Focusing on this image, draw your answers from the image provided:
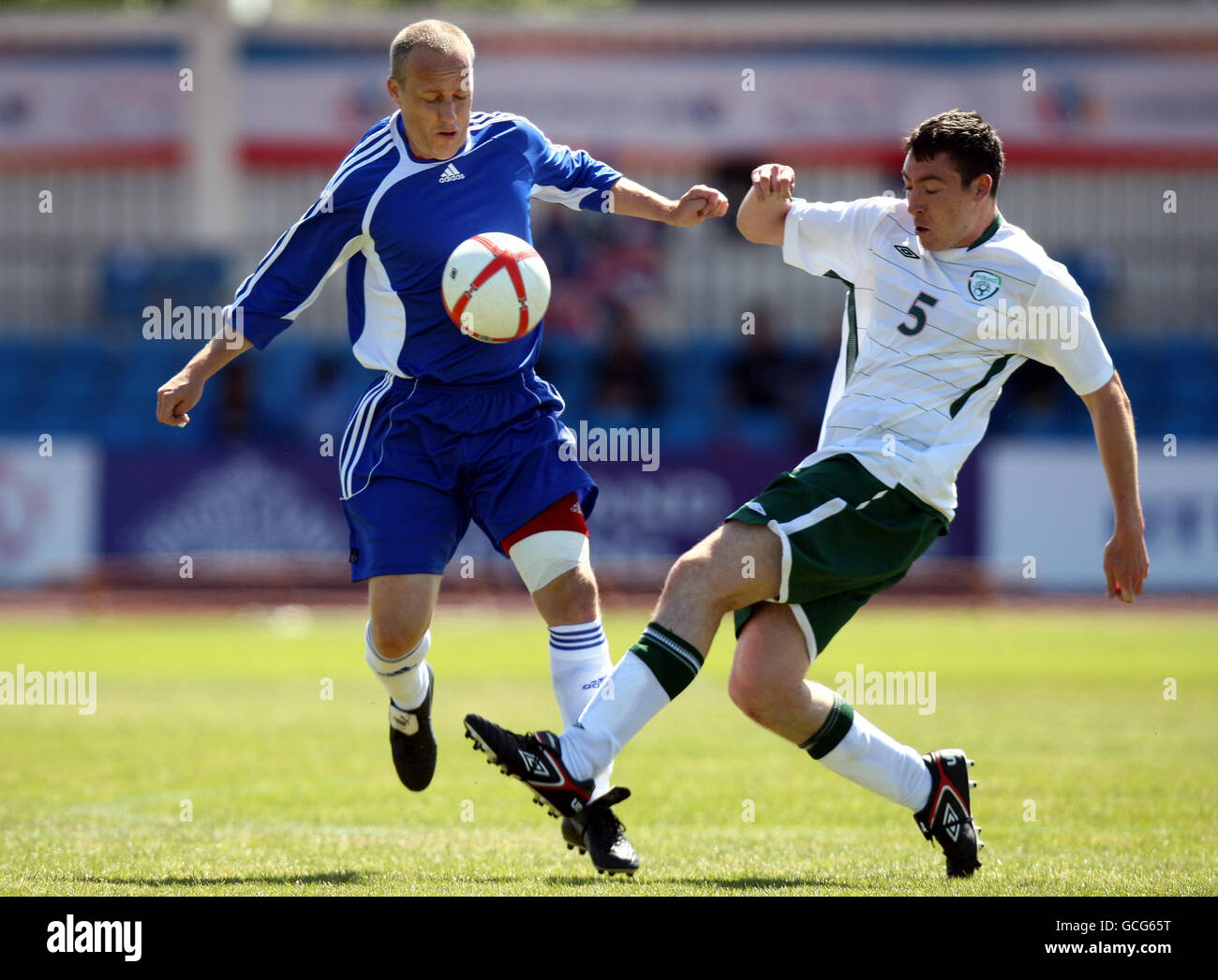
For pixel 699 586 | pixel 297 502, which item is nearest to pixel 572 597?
pixel 699 586

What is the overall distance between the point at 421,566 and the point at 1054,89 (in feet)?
65.2

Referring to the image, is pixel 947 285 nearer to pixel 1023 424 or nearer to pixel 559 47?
pixel 1023 424

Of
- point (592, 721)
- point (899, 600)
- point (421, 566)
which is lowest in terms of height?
point (899, 600)

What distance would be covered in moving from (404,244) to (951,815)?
2852 mm

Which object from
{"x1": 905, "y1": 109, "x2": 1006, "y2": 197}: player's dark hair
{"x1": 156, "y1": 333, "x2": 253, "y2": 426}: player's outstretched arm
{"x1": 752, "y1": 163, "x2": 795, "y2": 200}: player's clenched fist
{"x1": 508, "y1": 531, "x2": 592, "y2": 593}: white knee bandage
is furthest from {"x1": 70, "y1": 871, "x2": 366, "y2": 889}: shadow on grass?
{"x1": 905, "y1": 109, "x2": 1006, "y2": 197}: player's dark hair

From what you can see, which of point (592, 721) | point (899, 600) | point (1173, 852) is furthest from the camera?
point (899, 600)

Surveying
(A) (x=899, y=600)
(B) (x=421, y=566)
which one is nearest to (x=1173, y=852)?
(B) (x=421, y=566)

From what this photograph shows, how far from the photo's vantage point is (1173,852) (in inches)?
234

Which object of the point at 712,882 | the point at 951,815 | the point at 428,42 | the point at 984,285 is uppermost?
the point at 428,42

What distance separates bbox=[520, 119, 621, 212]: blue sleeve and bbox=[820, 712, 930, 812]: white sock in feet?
7.38

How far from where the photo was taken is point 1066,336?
532 cm

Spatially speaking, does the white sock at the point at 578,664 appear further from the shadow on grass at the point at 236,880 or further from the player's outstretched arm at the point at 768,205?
the player's outstretched arm at the point at 768,205

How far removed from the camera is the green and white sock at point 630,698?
4.97m

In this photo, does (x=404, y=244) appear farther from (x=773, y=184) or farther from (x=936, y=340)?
(x=936, y=340)
